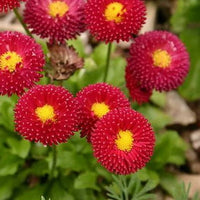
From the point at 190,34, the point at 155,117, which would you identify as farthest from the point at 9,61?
the point at 190,34

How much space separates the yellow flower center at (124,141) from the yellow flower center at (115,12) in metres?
0.93

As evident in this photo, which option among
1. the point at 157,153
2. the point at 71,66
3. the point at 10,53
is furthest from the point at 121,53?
the point at 10,53

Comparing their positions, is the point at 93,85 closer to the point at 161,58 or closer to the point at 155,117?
the point at 161,58

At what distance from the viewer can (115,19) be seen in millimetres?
3508

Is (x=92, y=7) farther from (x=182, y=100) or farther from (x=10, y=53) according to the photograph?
(x=182, y=100)

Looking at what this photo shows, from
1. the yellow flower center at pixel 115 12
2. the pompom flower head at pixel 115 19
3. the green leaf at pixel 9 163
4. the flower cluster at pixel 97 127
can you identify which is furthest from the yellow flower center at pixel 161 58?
the green leaf at pixel 9 163

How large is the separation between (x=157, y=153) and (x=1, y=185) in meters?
1.33

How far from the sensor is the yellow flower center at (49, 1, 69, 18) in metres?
3.64

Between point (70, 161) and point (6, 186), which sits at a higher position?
point (70, 161)

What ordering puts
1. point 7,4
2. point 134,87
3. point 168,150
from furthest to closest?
1. point 168,150
2. point 134,87
3. point 7,4

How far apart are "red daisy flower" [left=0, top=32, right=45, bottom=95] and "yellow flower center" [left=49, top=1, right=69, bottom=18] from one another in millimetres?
412

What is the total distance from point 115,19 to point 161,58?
49 centimetres

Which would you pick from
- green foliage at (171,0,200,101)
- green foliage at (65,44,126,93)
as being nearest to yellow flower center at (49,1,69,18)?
green foliage at (65,44,126,93)

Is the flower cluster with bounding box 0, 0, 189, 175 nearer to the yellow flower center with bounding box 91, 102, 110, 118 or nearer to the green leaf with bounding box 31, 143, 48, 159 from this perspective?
the yellow flower center with bounding box 91, 102, 110, 118
